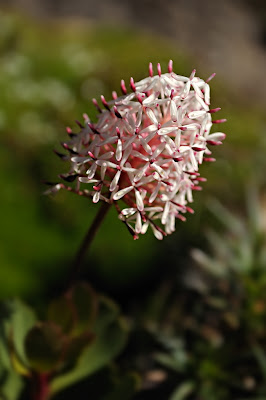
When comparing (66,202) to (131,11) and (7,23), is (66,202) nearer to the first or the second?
(7,23)

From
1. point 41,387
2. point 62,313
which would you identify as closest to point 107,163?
point 62,313

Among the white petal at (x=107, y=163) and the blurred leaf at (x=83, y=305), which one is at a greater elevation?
the white petal at (x=107, y=163)

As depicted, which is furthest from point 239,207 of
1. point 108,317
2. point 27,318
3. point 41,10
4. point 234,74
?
point 41,10

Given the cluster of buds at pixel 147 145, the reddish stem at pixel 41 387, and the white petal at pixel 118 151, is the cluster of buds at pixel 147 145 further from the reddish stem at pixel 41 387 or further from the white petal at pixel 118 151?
the reddish stem at pixel 41 387

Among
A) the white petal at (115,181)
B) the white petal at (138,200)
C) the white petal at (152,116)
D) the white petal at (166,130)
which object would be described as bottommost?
the white petal at (138,200)

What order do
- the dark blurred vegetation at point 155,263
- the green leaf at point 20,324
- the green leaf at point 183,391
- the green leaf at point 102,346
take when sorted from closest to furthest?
the green leaf at point 20,324, the green leaf at point 102,346, the green leaf at point 183,391, the dark blurred vegetation at point 155,263

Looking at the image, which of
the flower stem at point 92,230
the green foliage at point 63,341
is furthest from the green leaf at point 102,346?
the flower stem at point 92,230

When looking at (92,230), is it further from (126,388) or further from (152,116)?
(126,388)
